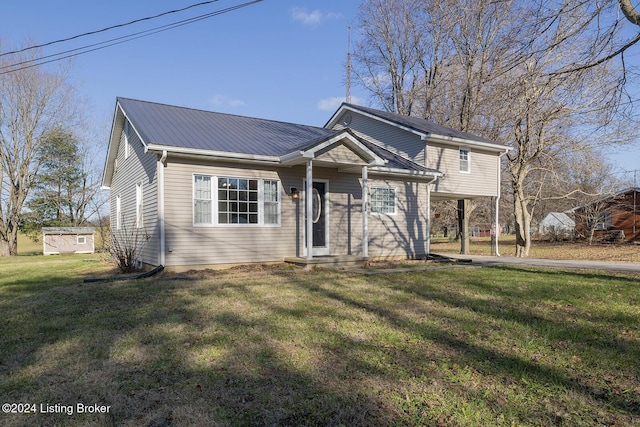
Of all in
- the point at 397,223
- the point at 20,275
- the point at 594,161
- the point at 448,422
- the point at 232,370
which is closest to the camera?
the point at 448,422

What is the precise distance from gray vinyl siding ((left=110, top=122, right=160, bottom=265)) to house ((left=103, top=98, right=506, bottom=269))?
27mm

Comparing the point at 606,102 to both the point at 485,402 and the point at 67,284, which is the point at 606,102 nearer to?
the point at 485,402

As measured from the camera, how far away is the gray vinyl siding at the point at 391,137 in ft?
51.2

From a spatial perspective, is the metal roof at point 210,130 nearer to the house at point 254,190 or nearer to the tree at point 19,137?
the house at point 254,190

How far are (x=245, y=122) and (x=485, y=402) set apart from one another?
39.3 feet

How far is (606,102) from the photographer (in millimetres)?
8375

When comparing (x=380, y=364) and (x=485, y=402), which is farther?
(x=380, y=364)

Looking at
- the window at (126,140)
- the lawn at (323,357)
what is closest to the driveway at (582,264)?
the lawn at (323,357)

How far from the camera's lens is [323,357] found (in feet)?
12.7

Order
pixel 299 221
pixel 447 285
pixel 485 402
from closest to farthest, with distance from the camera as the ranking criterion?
pixel 485 402
pixel 447 285
pixel 299 221

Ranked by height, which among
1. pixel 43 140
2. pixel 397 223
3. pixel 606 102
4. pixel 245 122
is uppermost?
pixel 43 140

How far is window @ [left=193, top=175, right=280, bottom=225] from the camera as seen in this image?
998cm

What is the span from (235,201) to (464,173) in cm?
1022

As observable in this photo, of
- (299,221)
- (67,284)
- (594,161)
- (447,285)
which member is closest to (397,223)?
(299,221)
